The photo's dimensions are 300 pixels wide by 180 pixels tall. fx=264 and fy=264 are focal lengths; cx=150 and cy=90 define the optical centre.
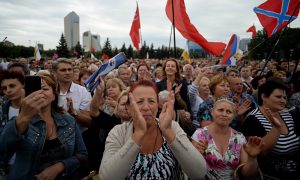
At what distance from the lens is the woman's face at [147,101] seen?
2.17m

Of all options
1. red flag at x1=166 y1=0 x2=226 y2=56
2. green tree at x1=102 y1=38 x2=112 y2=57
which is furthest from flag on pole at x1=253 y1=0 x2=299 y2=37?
green tree at x1=102 y1=38 x2=112 y2=57

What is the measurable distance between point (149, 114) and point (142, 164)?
406 millimetres

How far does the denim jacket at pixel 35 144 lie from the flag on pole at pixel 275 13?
585 centimetres

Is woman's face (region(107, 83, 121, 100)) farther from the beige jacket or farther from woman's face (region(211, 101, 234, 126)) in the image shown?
the beige jacket

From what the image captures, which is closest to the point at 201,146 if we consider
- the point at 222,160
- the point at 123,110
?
the point at 222,160

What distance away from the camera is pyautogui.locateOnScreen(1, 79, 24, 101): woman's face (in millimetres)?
3143

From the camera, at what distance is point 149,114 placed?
2180 mm

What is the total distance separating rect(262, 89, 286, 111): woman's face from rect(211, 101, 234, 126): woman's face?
57 cm

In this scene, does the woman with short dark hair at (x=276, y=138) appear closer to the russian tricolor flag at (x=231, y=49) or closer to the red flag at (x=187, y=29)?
the red flag at (x=187, y=29)

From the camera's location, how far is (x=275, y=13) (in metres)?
6.72

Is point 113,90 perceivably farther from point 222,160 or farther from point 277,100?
point 277,100

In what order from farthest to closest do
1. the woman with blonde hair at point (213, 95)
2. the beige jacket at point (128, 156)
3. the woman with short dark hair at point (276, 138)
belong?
the woman with blonde hair at point (213, 95)
the woman with short dark hair at point (276, 138)
the beige jacket at point (128, 156)

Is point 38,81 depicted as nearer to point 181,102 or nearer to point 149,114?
point 149,114

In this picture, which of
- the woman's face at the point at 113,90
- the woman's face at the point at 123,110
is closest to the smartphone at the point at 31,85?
the woman's face at the point at 123,110
